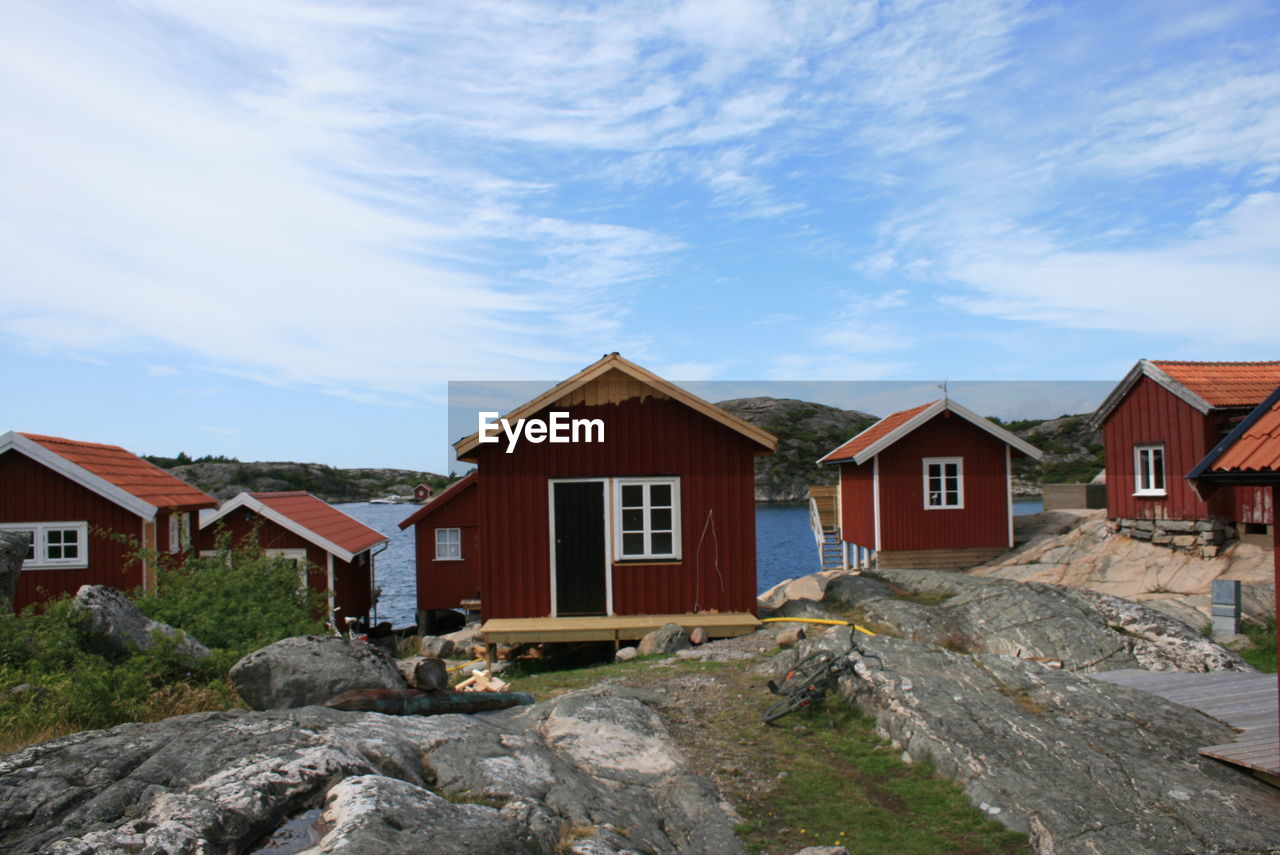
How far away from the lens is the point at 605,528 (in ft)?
48.1

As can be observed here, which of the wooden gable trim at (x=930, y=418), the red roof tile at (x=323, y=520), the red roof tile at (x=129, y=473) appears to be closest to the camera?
the red roof tile at (x=129, y=473)

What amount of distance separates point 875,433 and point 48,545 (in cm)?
2157

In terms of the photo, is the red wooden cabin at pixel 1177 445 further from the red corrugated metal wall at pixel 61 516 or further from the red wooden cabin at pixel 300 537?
the red corrugated metal wall at pixel 61 516

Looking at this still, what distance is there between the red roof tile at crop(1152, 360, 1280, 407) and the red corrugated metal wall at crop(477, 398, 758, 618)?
1298 cm

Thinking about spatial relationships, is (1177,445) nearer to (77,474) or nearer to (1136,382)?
(1136,382)

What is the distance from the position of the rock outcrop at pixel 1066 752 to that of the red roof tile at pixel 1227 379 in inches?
536

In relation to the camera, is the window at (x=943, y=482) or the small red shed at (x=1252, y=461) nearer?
the small red shed at (x=1252, y=461)

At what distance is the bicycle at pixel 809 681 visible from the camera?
9031 mm

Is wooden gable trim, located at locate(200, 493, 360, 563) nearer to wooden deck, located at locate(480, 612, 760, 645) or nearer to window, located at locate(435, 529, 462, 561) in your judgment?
window, located at locate(435, 529, 462, 561)

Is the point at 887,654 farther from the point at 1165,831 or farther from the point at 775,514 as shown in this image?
the point at 775,514

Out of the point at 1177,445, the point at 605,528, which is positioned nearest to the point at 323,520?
the point at 605,528

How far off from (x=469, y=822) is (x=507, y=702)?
15.3ft

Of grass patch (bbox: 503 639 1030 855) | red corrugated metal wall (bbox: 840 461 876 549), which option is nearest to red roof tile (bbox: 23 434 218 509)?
grass patch (bbox: 503 639 1030 855)

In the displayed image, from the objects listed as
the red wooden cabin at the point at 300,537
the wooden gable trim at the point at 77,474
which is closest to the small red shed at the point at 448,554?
the red wooden cabin at the point at 300,537
